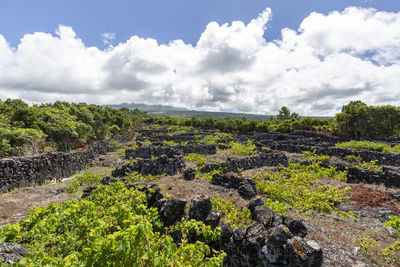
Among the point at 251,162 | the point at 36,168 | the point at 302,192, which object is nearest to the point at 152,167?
the point at 36,168

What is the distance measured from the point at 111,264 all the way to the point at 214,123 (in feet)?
240

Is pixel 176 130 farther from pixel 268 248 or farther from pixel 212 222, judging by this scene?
pixel 268 248

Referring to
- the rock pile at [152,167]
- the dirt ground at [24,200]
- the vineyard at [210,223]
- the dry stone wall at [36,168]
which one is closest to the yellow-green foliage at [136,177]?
the vineyard at [210,223]

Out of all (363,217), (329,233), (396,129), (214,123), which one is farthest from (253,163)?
(214,123)

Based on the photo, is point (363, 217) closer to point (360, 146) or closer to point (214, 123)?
point (360, 146)

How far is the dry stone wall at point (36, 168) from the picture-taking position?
34.2 feet

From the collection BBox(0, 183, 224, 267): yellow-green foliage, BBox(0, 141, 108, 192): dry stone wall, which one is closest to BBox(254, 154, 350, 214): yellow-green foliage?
BBox(0, 183, 224, 267): yellow-green foliage

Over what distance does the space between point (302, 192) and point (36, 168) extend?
18.0 meters

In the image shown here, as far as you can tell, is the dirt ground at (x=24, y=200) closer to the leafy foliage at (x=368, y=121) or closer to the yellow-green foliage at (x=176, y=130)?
the yellow-green foliage at (x=176, y=130)

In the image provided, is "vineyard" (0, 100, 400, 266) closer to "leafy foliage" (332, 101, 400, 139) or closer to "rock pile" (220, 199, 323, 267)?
"rock pile" (220, 199, 323, 267)

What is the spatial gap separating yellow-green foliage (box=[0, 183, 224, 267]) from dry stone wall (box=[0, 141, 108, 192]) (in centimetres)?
887

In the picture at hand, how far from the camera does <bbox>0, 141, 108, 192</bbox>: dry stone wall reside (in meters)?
10.4

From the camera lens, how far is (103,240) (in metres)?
2.64

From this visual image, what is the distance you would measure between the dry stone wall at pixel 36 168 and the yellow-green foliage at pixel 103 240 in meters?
8.87
